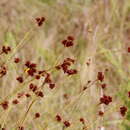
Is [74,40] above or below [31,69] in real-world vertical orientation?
above

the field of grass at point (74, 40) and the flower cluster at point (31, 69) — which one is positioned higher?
the field of grass at point (74, 40)

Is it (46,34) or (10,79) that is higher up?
(46,34)

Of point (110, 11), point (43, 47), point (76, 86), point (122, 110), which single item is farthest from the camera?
point (110, 11)

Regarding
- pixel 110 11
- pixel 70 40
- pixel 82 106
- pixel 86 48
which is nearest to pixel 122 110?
pixel 70 40

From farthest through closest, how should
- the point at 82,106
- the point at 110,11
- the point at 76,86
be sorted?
the point at 110,11 → the point at 76,86 → the point at 82,106

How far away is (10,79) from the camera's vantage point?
275 cm

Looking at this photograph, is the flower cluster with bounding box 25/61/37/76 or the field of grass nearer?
the flower cluster with bounding box 25/61/37/76

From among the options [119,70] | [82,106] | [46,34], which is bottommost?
[82,106]

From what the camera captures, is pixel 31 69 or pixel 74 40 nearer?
pixel 31 69

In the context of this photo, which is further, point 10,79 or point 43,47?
point 43,47

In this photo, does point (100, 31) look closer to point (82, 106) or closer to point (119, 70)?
point (119, 70)

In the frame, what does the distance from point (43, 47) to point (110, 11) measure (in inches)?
20.8

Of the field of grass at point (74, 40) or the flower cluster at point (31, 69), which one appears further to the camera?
the field of grass at point (74, 40)

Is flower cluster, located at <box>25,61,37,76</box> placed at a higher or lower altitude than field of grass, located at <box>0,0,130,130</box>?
lower
